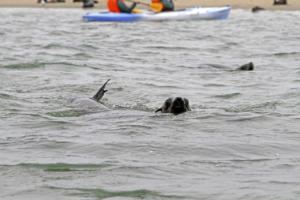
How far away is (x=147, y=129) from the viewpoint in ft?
21.2

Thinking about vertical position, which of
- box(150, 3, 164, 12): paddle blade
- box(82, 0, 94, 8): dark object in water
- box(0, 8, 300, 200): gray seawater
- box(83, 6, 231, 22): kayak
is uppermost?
box(0, 8, 300, 200): gray seawater

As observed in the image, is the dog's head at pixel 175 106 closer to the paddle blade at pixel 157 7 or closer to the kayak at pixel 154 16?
the kayak at pixel 154 16

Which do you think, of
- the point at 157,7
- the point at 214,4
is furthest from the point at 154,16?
the point at 214,4

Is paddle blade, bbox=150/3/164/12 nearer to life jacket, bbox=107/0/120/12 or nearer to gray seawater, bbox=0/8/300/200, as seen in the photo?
life jacket, bbox=107/0/120/12

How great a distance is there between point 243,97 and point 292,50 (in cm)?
768

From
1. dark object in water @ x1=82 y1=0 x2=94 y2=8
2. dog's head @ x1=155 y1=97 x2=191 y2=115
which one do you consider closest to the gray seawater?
dog's head @ x1=155 y1=97 x2=191 y2=115

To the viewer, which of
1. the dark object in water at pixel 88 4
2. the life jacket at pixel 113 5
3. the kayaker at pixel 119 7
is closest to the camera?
the kayaker at pixel 119 7

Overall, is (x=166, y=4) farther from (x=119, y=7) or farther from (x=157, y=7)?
(x=119, y=7)

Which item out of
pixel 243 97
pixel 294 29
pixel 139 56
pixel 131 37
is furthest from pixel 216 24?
pixel 243 97

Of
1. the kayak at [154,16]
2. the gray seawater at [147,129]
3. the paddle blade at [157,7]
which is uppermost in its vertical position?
the gray seawater at [147,129]

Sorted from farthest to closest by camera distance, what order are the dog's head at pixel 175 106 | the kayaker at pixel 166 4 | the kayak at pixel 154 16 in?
the kayaker at pixel 166 4 < the kayak at pixel 154 16 < the dog's head at pixel 175 106

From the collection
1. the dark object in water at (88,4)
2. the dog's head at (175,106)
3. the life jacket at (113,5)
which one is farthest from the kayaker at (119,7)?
the dog's head at (175,106)

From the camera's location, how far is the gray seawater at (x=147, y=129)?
4477 millimetres

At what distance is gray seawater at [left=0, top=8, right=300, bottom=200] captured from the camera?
14.7 ft
